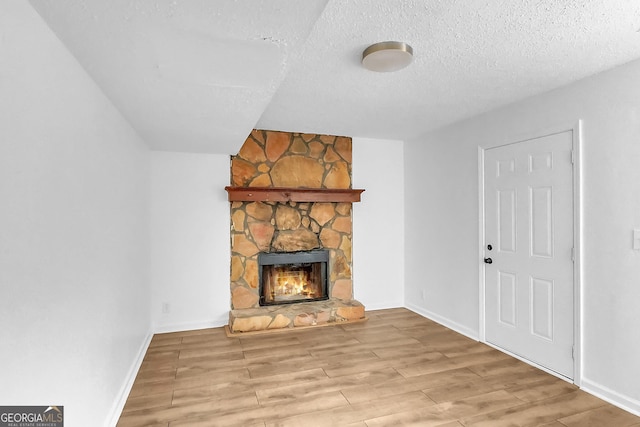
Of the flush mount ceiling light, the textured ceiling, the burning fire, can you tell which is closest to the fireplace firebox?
the burning fire

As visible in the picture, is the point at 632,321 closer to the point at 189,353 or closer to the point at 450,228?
the point at 450,228

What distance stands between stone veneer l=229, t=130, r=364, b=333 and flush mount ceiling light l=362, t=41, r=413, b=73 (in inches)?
87.9

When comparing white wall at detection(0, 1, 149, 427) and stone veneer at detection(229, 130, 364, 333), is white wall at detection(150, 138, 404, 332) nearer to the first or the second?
stone veneer at detection(229, 130, 364, 333)

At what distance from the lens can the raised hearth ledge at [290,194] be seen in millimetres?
3955

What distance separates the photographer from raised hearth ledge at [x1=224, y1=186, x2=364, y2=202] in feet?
13.0

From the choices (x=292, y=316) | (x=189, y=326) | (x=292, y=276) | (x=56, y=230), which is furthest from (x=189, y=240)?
(x=56, y=230)

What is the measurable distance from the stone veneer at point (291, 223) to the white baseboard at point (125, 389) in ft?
3.09

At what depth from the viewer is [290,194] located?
4109 mm

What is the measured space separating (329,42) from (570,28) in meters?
1.35

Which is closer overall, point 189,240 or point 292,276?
point 189,240

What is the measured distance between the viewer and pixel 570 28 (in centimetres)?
189

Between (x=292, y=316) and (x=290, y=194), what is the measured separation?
1436mm

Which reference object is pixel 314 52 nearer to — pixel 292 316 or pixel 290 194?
pixel 290 194

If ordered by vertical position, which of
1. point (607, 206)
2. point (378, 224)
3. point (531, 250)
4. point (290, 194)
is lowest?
point (531, 250)
